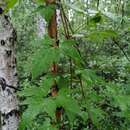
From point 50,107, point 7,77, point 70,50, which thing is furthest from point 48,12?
point 7,77

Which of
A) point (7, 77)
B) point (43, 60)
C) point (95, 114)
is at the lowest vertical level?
point (7, 77)

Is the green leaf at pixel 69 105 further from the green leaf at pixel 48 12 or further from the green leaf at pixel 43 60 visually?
the green leaf at pixel 48 12

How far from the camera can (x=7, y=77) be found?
2090 mm

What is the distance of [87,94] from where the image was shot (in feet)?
3.10

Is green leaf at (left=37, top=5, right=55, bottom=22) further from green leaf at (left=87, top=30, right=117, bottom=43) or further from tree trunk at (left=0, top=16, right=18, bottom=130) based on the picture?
tree trunk at (left=0, top=16, right=18, bottom=130)

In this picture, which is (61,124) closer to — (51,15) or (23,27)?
(51,15)

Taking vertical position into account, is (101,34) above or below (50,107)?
above

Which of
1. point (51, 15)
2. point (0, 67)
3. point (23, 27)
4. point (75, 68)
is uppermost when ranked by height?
point (51, 15)

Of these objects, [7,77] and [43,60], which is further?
[7,77]

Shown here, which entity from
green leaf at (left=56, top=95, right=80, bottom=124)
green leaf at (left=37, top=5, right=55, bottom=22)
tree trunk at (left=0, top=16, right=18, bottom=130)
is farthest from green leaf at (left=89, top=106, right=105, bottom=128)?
tree trunk at (left=0, top=16, right=18, bottom=130)

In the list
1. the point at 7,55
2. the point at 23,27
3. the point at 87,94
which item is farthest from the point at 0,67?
the point at 23,27

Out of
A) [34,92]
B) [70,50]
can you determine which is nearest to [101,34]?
[70,50]

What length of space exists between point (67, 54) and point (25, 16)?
31.4 feet

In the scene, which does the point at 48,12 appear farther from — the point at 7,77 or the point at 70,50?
the point at 7,77
